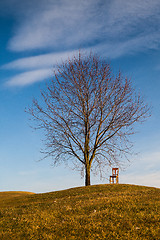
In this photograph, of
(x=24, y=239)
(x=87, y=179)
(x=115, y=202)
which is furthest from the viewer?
(x=87, y=179)

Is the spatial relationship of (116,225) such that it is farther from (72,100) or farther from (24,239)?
(72,100)

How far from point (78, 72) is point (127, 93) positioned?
5746mm

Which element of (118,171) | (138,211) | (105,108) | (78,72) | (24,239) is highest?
(78,72)

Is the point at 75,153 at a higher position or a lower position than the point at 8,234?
higher

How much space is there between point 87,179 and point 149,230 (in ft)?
55.6

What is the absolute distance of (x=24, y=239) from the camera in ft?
32.4

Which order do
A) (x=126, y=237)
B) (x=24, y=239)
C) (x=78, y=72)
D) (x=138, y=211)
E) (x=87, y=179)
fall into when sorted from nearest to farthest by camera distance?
(x=126, y=237) < (x=24, y=239) < (x=138, y=211) < (x=87, y=179) < (x=78, y=72)

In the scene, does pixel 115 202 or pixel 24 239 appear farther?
pixel 115 202

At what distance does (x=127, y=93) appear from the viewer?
28703mm

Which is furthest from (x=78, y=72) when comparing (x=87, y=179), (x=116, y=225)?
(x=116, y=225)

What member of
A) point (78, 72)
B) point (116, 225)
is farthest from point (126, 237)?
point (78, 72)

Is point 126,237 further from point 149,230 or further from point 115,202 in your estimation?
point 115,202

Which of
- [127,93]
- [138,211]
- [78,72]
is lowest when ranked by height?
[138,211]

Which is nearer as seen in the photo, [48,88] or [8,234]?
[8,234]
